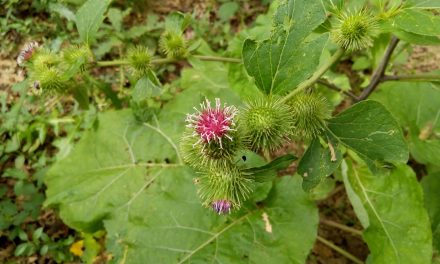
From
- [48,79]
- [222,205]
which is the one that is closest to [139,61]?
[48,79]

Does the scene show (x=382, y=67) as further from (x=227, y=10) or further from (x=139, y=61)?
(x=227, y=10)

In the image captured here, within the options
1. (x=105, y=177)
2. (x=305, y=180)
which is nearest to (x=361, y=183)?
(x=305, y=180)

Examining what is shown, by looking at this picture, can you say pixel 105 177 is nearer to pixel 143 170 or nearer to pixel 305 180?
pixel 143 170

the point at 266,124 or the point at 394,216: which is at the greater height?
the point at 266,124

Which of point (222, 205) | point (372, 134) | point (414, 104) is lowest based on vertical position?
point (414, 104)

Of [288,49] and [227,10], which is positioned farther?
→ [227,10]

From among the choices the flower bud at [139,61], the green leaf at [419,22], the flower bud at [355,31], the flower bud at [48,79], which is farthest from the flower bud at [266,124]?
the flower bud at [48,79]

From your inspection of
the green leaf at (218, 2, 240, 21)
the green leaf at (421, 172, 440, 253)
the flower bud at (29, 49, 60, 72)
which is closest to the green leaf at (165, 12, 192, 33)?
the flower bud at (29, 49, 60, 72)

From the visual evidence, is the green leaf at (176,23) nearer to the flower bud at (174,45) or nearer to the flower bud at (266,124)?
the flower bud at (174,45)

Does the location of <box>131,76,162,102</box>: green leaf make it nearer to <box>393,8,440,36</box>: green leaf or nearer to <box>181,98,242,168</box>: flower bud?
<box>181,98,242,168</box>: flower bud
